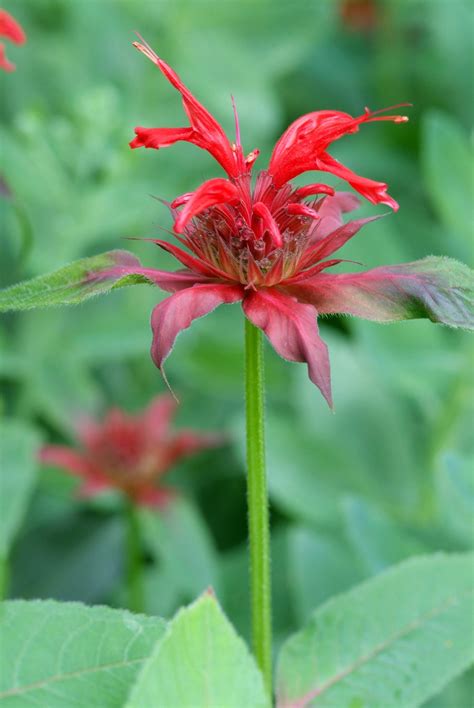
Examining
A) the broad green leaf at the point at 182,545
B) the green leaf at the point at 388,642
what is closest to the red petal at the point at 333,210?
the green leaf at the point at 388,642

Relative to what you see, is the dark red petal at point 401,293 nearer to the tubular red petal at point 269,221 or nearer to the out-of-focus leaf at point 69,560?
the tubular red petal at point 269,221

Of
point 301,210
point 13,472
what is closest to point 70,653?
point 301,210

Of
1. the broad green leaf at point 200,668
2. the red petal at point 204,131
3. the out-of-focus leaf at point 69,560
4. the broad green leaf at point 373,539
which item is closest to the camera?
the broad green leaf at point 200,668

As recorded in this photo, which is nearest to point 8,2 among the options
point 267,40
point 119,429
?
point 267,40

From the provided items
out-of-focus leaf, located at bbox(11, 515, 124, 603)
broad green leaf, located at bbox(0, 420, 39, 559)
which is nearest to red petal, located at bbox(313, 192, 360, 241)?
broad green leaf, located at bbox(0, 420, 39, 559)

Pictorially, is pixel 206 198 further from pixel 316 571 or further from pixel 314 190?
pixel 316 571

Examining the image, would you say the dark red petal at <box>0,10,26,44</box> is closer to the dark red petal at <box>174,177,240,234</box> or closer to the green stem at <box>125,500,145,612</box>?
the dark red petal at <box>174,177,240,234</box>

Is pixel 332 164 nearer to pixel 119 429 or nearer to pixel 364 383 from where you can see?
pixel 119 429
